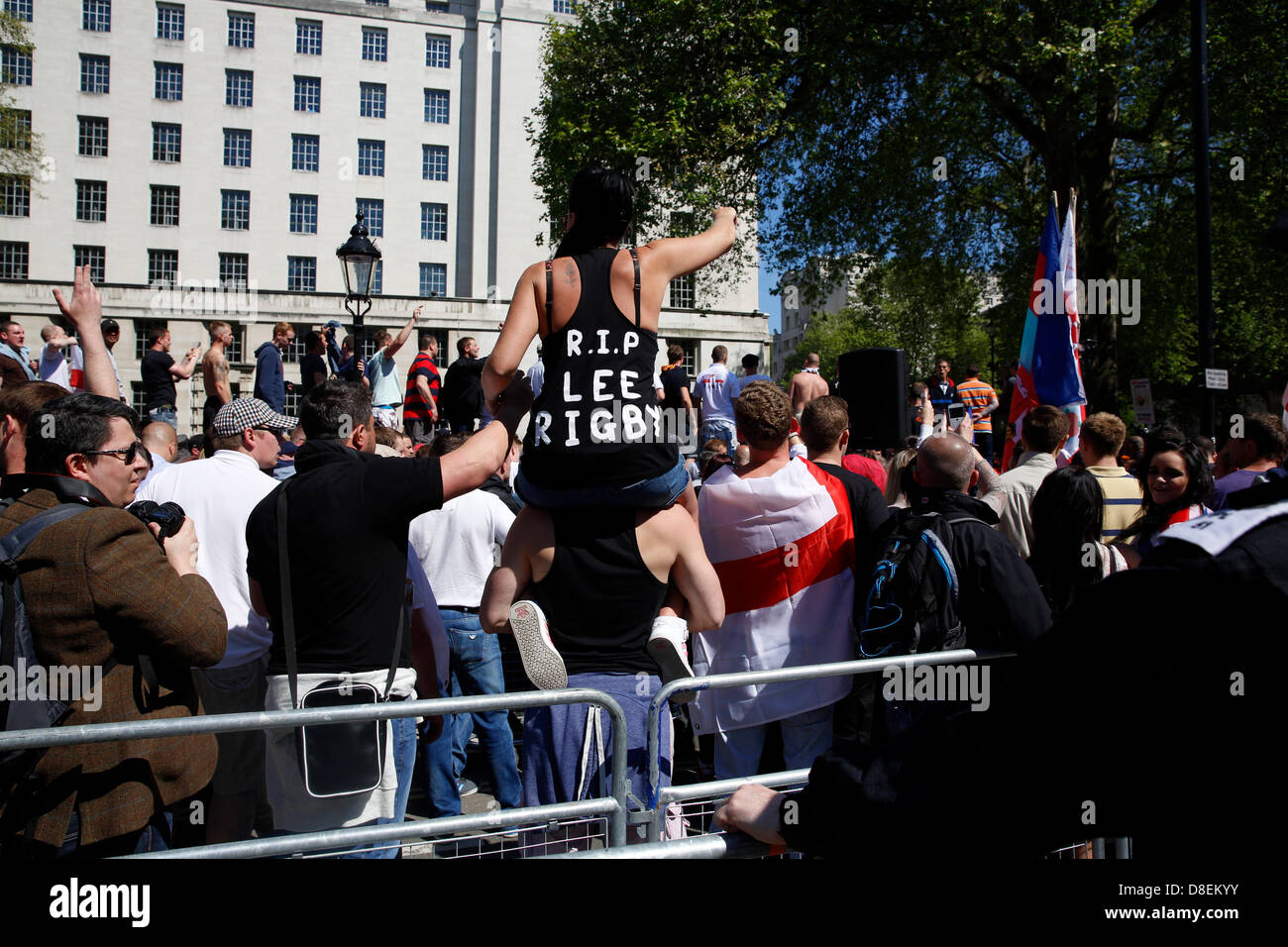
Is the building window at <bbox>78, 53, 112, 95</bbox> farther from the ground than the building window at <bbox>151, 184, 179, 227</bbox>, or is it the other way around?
the building window at <bbox>78, 53, 112, 95</bbox>

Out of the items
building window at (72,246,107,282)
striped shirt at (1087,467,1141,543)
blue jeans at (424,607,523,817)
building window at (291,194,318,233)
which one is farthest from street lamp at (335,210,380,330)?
building window at (72,246,107,282)

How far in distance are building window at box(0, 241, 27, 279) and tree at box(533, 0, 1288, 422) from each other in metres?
37.8

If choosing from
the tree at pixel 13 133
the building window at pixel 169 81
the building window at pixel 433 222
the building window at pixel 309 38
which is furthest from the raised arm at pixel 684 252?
the building window at pixel 309 38

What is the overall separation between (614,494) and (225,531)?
2.44 metres

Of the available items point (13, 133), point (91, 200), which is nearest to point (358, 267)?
point (13, 133)

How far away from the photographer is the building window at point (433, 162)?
53719 mm

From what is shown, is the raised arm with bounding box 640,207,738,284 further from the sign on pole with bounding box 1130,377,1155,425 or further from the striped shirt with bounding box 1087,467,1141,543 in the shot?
the sign on pole with bounding box 1130,377,1155,425

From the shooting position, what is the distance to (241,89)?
169 feet

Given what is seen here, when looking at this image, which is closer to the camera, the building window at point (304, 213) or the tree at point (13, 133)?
the tree at point (13, 133)

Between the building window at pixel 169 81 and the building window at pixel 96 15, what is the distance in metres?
2.88

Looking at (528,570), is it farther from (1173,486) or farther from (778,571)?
(1173,486)

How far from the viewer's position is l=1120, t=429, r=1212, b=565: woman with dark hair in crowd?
5.35 metres

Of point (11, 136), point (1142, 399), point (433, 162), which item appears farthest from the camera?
point (433, 162)
